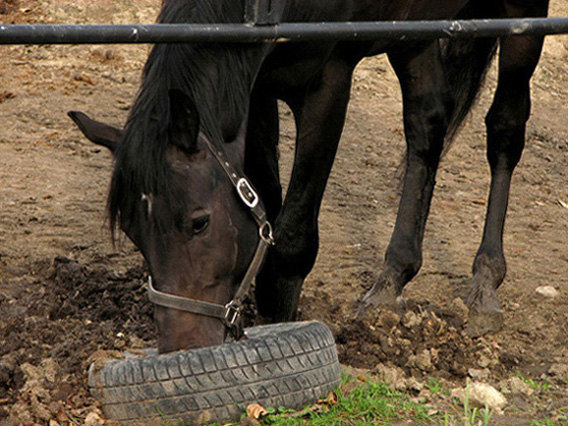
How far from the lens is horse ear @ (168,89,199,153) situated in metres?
2.59

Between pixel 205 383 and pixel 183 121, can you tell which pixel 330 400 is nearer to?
pixel 205 383

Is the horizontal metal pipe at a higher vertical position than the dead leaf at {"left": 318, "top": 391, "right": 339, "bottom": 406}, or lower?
higher

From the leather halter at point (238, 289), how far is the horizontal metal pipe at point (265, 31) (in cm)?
38

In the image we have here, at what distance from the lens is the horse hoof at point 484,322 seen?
4047 millimetres

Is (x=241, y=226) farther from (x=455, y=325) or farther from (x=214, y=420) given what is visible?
(x=455, y=325)

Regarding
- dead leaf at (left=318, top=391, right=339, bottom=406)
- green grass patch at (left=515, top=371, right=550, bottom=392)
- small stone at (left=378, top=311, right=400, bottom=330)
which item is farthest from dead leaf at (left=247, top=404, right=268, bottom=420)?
small stone at (left=378, top=311, right=400, bottom=330)

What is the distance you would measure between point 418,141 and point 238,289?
74.9 inches

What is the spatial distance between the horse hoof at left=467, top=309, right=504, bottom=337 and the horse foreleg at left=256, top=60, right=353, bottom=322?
2.87 feet

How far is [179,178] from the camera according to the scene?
2.68m

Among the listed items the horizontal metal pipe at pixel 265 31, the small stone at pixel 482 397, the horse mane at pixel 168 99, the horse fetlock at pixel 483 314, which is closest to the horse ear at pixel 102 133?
the horse mane at pixel 168 99

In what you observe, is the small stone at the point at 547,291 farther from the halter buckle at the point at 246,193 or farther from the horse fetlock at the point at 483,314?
the halter buckle at the point at 246,193

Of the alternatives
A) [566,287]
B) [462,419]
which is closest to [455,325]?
[566,287]

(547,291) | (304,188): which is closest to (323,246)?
(547,291)

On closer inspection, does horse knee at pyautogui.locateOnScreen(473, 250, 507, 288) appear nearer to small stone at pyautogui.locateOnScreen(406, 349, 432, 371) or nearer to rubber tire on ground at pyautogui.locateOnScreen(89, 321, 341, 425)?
small stone at pyautogui.locateOnScreen(406, 349, 432, 371)
